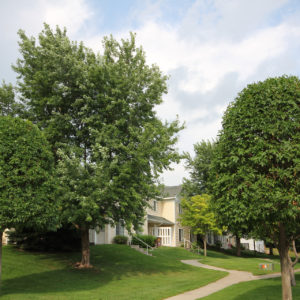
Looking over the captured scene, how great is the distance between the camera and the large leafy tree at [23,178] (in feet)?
39.0

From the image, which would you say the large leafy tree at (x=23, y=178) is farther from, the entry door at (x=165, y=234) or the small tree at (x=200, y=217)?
the entry door at (x=165, y=234)

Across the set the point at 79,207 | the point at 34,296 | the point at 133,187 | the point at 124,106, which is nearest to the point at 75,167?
the point at 79,207

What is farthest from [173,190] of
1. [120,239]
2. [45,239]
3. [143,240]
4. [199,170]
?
[45,239]

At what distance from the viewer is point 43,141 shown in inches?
532

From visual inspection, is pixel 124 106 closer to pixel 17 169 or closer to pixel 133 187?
pixel 133 187

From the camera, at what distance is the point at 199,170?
43469mm

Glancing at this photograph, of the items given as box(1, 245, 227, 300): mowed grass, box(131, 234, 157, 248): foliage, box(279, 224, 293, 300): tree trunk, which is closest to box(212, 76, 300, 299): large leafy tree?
box(279, 224, 293, 300): tree trunk

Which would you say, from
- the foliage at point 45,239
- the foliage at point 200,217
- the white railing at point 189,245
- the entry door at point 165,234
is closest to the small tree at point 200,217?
the foliage at point 200,217

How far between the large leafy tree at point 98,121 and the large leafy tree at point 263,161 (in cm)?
776

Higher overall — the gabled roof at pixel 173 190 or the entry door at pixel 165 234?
the gabled roof at pixel 173 190

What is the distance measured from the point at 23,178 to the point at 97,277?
27.6 feet

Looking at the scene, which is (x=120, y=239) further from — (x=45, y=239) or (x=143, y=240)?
(x=45, y=239)

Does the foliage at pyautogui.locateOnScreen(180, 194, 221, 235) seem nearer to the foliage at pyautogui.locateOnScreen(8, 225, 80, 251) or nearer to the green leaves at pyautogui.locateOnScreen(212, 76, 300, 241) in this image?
the foliage at pyautogui.locateOnScreen(8, 225, 80, 251)

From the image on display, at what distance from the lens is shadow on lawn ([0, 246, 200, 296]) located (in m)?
14.5
